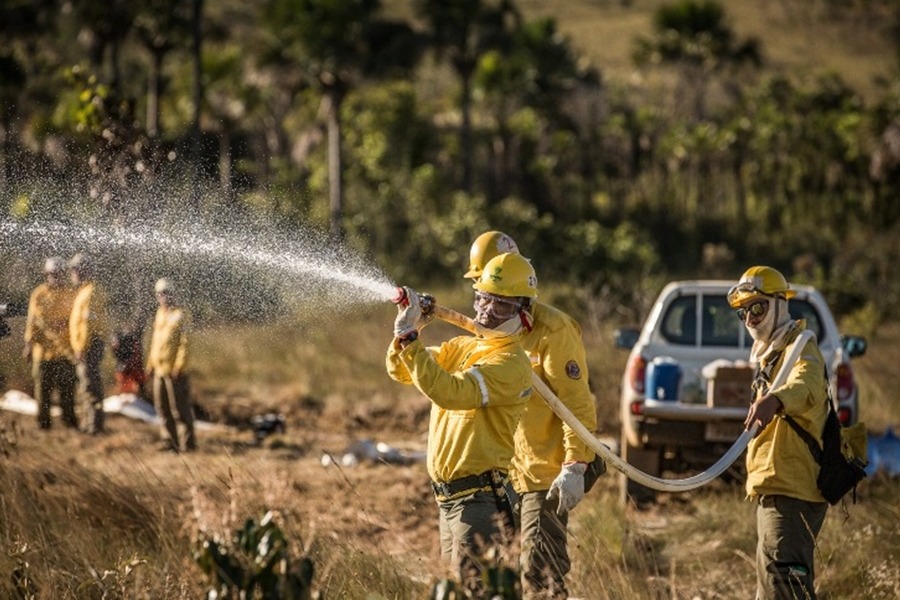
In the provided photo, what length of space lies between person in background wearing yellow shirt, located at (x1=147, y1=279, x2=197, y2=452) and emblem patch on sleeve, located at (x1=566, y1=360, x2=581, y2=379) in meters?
6.33

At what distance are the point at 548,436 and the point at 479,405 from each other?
Answer: 3.04 ft

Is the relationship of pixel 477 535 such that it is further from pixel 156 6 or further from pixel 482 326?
pixel 156 6

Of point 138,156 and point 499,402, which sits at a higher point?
point 138,156

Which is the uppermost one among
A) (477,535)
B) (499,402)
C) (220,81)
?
(220,81)

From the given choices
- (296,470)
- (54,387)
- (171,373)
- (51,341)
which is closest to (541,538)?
(296,470)

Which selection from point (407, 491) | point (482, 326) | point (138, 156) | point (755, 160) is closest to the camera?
point (482, 326)

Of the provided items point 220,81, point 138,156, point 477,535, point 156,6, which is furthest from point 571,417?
point 220,81

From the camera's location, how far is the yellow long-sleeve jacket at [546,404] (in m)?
6.15

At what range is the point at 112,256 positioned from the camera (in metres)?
14.5

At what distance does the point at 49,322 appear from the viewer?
12.5 m

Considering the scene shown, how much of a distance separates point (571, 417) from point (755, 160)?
139ft

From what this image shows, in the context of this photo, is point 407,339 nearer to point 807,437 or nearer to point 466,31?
point 807,437

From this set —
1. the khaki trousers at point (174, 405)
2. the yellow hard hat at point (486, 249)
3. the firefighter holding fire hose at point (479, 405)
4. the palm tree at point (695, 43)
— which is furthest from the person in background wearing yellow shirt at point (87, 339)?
the palm tree at point (695, 43)

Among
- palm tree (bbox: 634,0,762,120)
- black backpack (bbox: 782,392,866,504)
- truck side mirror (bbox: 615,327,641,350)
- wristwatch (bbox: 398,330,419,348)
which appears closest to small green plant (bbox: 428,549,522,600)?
wristwatch (bbox: 398,330,419,348)
